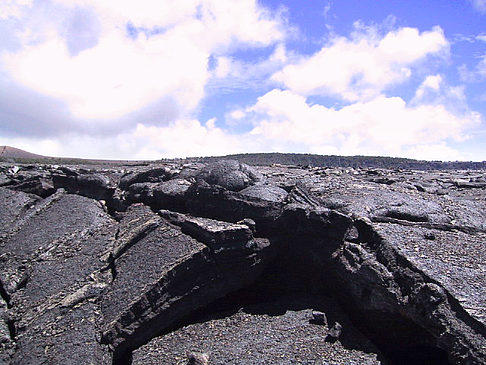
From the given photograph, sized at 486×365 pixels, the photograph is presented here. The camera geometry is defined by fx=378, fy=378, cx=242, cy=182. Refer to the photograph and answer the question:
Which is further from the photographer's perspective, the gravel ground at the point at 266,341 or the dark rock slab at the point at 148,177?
the dark rock slab at the point at 148,177

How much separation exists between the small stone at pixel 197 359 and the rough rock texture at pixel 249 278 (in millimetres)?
60

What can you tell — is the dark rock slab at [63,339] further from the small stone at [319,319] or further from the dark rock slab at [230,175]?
the dark rock slab at [230,175]

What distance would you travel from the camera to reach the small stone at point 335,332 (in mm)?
8891

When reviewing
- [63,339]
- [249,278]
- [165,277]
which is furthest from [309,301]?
[63,339]

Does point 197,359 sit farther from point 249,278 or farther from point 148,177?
point 148,177

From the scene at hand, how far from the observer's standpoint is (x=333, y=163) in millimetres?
62031

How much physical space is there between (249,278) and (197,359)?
3.25 metres

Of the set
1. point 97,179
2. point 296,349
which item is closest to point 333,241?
point 296,349

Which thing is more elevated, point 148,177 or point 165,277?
point 148,177

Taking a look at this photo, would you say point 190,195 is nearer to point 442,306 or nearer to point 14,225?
point 14,225

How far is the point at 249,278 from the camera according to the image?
11125 millimetres

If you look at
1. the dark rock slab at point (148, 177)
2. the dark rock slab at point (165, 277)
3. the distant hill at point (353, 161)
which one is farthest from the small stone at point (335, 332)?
the distant hill at point (353, 161)

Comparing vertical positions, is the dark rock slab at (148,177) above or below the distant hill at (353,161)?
below


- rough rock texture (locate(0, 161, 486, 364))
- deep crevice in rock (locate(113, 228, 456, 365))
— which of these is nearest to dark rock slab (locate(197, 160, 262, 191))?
rough rock texture (locate(0, 161, 486, 364))
